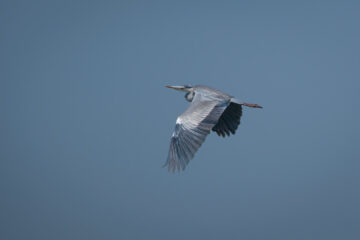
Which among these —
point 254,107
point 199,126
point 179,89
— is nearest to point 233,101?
point 254,107

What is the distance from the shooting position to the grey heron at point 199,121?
289 inches

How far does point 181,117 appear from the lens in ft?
25.8

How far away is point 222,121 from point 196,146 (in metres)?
2.02

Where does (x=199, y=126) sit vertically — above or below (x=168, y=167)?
above

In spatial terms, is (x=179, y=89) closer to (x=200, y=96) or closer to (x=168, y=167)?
(x=200, y=96)

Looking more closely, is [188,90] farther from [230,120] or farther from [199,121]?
[199,121]

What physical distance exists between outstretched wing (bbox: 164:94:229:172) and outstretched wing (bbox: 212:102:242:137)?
819mm

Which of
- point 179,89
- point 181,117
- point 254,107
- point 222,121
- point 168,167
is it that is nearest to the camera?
point 168,167

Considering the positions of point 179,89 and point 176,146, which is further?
point 179,89

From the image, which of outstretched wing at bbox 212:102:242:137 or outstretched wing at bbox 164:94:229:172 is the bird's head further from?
outstretched wing at bbox 164:94:229:172

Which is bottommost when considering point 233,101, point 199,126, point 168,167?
point 168,167

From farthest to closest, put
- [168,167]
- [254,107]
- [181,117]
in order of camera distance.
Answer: [254,107] < [181,117] < [168,167]

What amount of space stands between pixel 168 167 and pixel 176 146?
1.53 feet

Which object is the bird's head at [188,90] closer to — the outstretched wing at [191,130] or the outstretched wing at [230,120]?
the outstretched wing at [230,120]
